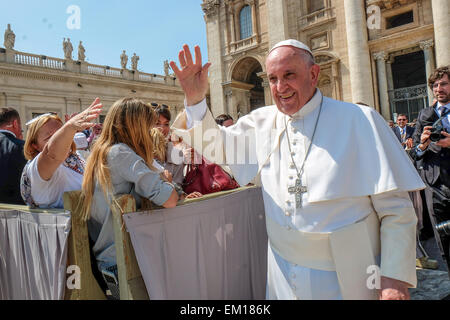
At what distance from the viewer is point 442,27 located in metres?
13.3

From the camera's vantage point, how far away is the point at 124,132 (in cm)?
228

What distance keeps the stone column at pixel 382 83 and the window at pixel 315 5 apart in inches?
192

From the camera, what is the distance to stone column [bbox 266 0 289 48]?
18.8m

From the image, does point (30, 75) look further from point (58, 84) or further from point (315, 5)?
point (315, 5)

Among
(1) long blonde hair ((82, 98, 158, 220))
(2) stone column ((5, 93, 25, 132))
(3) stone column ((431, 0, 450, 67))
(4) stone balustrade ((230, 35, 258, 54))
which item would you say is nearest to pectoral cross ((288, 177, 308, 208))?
(1) long blonde hair ((82, 98, 158, 220))

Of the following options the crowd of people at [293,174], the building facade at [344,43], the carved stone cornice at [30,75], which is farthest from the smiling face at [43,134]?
the carved stone cornice at [30,75]

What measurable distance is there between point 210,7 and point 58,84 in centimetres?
1174

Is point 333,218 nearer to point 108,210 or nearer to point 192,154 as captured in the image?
point 108,210

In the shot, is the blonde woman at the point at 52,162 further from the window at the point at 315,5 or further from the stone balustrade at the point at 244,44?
the stone balustrade at the point at 244,44

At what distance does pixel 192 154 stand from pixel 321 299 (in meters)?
2.02

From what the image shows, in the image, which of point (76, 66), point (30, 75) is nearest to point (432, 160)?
point (30, 75)

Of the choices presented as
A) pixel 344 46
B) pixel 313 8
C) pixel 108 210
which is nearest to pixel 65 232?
pixel 108 210

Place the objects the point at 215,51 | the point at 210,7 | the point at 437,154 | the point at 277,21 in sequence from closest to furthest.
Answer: the point at 437,154
the point at 277,21
the point at 210,7
the point at 215,51

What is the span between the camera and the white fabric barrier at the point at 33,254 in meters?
2.11
